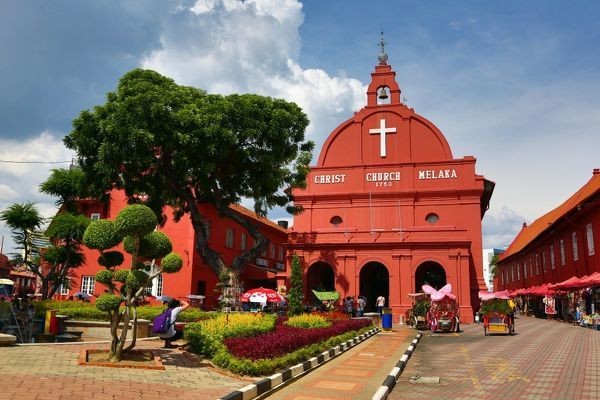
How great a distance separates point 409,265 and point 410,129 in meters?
9.54

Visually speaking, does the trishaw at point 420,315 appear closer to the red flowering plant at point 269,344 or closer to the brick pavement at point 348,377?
the brick pavement at point 348,377

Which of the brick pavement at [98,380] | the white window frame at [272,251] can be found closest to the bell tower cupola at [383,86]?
the white window frame at [272,251]

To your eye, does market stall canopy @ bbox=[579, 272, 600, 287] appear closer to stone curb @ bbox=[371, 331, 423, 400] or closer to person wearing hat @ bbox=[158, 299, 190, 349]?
stone curb @ bbox=[371, 331, 423, 400]

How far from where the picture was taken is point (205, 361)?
10367 mm

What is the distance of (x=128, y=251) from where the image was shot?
388 inches

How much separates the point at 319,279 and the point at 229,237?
20.9 feet

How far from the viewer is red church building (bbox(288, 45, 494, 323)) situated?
28.0 meters

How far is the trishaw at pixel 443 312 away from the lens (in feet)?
68.0

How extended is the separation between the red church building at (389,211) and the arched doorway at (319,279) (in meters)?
0.07

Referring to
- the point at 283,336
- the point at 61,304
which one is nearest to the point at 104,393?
the point at 283,336

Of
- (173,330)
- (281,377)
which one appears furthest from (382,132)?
(281,377)

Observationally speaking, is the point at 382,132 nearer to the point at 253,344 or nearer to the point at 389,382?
the point at 253,344

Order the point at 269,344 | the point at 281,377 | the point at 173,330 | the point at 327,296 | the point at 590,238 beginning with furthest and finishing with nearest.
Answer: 1. the point at 327,296
2. the point at 590,238
3. the point at 173,330
4. the point at 269,344
5. the point at 281,377

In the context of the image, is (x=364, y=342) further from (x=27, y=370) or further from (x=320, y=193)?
(x=320, y=193)
